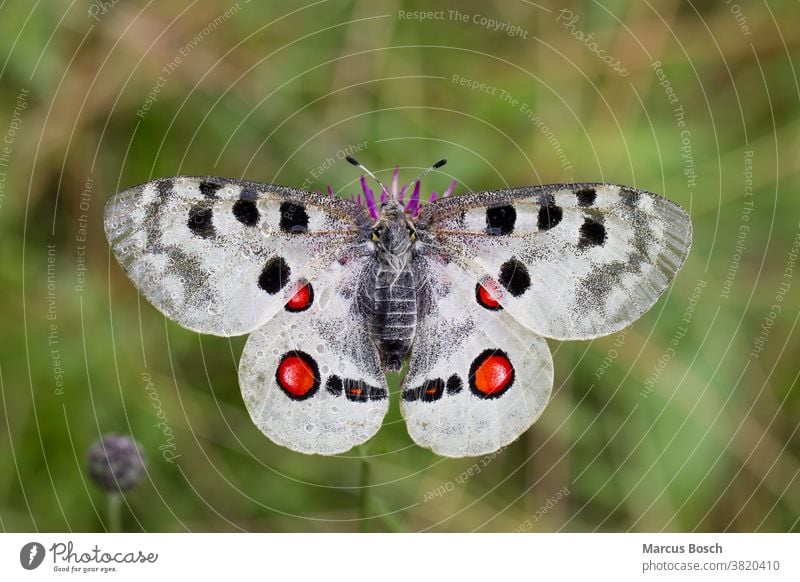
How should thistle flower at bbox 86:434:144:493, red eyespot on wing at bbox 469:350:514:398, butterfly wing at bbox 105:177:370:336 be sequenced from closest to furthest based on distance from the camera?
butterfly wing at bbox 105:177:370:336 < red eyespot on wing at bbox 469:350:514:398 < thistle flower at bbox 86:434:144:493

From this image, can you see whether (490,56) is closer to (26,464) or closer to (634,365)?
(634,365)

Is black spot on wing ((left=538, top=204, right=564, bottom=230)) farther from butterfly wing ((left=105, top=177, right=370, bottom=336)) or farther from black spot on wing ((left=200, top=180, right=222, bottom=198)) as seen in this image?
black spot on wing ((left=200, top=180, right=222, bottom=198))

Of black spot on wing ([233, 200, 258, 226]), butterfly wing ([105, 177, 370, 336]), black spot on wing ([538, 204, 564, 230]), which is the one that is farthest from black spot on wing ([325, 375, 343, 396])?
black spot on wing ([538, 204, 564, 230])

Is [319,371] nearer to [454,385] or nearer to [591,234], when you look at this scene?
[454,385]

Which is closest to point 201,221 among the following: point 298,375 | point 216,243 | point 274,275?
point 216,243

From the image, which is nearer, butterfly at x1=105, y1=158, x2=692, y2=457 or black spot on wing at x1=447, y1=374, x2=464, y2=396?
butterfly at x1=105, y1=158, x2=692, y2=457

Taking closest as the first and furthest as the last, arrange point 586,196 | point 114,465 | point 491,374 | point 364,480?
point 586,196 < point 491,374 < point 364,480 < point 114,465

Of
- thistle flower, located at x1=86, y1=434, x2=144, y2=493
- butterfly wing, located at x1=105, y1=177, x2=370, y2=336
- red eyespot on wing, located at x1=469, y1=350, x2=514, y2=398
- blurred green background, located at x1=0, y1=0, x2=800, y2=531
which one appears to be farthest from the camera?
blurred green background, located at x1=0, y1=0, x2=800, y2=531
